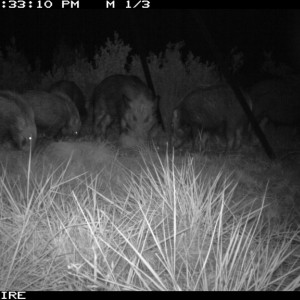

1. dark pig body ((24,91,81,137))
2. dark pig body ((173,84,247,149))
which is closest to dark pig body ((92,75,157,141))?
dark pig body ((24,91,81,137))

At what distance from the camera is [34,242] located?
211 cm

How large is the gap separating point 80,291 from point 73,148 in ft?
8.73

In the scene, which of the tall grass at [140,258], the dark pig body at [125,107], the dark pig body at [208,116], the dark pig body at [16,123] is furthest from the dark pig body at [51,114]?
the tall grass at [140,258]

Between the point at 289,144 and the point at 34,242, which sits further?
the point at 289,144

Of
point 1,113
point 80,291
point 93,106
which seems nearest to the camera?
point 80,291

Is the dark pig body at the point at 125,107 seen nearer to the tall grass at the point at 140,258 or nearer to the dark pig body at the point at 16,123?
the dark pig body at the point at 16,123

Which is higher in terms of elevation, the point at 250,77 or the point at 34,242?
the point at 250,77

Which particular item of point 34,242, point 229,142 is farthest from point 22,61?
point 34,242

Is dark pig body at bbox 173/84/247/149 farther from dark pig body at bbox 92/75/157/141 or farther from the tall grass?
the tall grass

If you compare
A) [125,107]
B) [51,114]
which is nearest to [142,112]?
[125,107]

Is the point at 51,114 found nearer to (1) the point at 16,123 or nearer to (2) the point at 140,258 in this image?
(1) the point at 16,123

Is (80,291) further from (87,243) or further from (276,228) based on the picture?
(276,228)

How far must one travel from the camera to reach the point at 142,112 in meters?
5.88

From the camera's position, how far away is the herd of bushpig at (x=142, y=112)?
513cm
